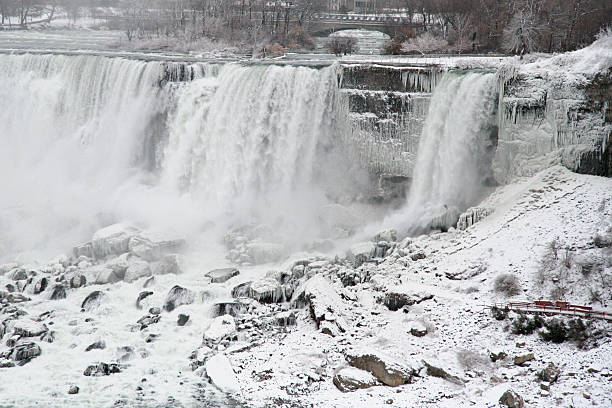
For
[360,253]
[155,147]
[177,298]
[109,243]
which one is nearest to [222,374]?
[177,298]

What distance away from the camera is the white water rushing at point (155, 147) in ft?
94.6

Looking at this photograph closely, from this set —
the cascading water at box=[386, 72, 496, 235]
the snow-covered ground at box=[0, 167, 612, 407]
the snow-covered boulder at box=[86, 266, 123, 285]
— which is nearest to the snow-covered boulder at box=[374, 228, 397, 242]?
the cascading water at box=[386, 72, 496, 235]

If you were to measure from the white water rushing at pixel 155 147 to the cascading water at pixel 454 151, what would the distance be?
15.7 ft

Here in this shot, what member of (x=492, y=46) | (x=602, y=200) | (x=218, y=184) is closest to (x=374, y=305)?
(x=602, y=200)

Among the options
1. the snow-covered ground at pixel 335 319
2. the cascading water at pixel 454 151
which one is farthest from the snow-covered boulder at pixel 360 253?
the cascading water at pixel 454 151

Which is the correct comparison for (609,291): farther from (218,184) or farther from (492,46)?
(492,46)

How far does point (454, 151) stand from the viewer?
25078 mm

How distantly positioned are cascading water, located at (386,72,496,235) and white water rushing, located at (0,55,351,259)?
15.7ft

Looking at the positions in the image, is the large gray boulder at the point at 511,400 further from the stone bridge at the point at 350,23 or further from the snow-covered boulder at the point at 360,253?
the stone bridge at the point at 350,23

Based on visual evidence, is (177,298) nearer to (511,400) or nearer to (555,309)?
(511,400)

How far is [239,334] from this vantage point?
18.9 meters

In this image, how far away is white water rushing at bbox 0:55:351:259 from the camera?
94.6 feet

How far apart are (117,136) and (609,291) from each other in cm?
2508

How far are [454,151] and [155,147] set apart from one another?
15.8 meters
